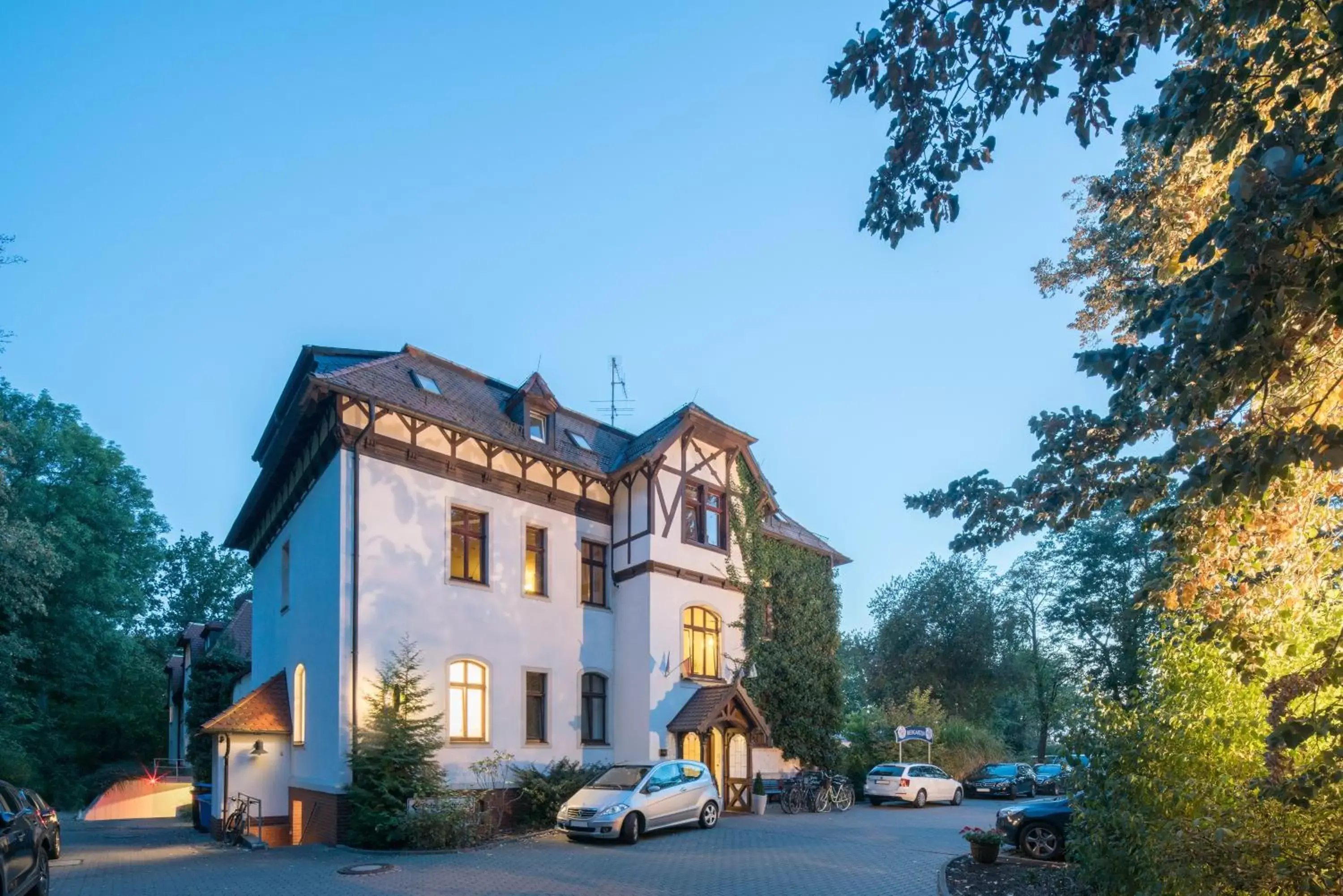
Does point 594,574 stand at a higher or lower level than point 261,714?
higher

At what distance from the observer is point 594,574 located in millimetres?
23500

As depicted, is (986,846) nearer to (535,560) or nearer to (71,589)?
(535,560)

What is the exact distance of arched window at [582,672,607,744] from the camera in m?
22.3

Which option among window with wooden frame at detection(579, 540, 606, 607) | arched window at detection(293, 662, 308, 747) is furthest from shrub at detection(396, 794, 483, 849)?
window with wooden frame at detection(579, 540, 606, 607)

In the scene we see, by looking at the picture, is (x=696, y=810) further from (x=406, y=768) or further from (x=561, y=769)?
(x=406, y=768)

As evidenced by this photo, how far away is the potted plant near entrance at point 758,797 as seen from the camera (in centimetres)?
2294

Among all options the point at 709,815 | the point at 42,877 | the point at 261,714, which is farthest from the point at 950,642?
the point at 42,877

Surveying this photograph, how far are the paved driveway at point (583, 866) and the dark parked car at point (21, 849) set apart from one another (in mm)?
1841

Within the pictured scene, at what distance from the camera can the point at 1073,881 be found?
10.4 meters

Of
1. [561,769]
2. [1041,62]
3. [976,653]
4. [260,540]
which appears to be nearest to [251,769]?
[561,769]

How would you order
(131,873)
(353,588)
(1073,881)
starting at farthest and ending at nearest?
(353,588), (131,873), (1073,881)

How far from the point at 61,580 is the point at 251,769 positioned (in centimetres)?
2237

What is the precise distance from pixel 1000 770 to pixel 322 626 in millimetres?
22265

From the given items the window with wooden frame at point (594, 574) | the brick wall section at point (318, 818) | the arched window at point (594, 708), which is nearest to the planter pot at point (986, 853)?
the arched window at point (594, 708)
